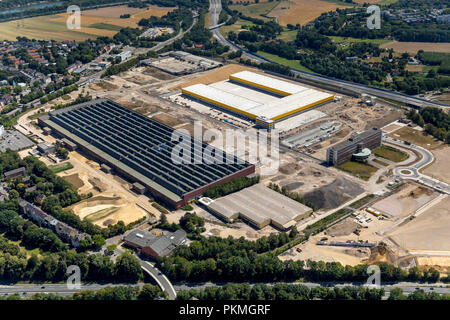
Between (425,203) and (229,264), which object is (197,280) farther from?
(425,203)

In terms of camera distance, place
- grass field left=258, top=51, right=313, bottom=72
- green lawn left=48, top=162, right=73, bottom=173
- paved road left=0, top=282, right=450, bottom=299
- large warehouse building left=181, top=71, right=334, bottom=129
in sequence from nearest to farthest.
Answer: paved road left=0, top=282, right=450, bottom=299 → green lawn left=48, top=162, right=73, bottom=173 → large warehouse building left=181, top=71, right=334, bottom=129 → grass field left=258, top=51, right=313, bottom=72

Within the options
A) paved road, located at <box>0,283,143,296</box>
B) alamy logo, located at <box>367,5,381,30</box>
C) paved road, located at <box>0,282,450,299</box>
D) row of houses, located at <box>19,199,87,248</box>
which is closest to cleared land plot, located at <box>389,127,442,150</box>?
paved road, located at <box>0,282,450,299</box>

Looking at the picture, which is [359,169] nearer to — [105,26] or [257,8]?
[105,26]

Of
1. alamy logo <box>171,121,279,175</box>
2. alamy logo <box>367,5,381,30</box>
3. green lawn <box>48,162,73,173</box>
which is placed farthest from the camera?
alamy logo <box>367,5,381,30</box>

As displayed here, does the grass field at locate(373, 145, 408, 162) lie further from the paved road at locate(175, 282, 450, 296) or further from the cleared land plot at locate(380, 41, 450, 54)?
the cleared land plot at locate(380, 41, 450, 54)

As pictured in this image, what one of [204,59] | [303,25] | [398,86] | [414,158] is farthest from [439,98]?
[303,25]

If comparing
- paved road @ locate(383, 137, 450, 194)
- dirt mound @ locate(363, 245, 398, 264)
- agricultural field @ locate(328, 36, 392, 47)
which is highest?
agricultural field @ locate(328, 36, 392, 47)
